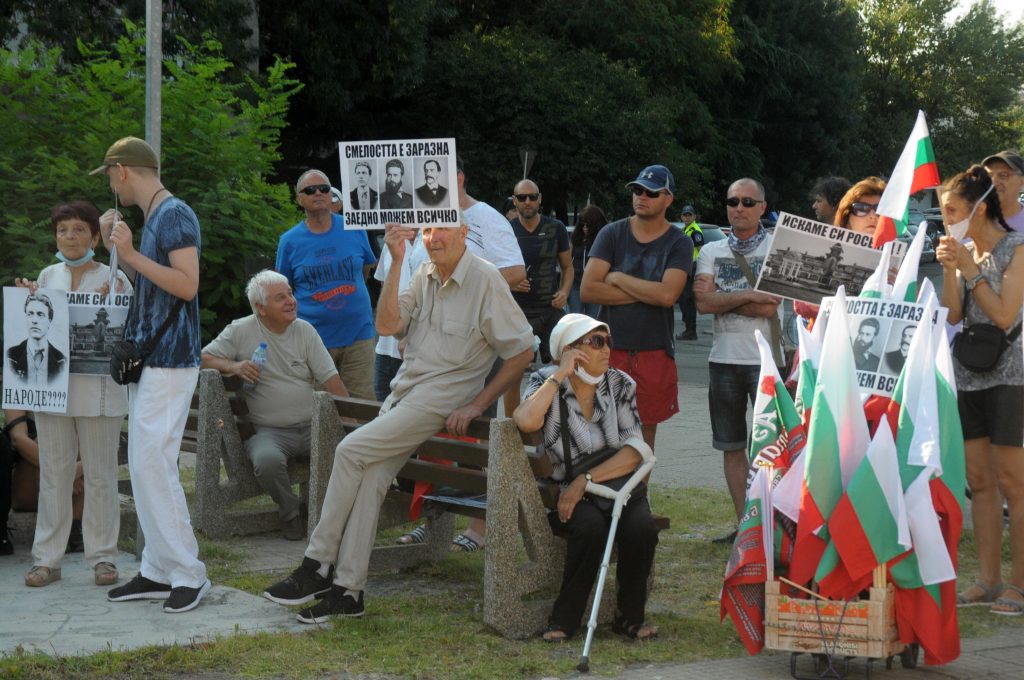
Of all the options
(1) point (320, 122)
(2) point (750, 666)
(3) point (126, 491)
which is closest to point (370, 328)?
(3) point (126, 491)

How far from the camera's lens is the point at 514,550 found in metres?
5.81

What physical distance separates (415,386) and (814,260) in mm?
1991

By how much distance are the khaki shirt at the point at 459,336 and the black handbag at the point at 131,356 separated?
41.1 inches

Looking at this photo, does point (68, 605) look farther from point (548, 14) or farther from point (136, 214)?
point (548, 14)

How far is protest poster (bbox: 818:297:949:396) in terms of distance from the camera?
18.2ft

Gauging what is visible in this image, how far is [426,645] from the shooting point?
18.2 ft

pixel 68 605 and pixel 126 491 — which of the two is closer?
pixel 68 605

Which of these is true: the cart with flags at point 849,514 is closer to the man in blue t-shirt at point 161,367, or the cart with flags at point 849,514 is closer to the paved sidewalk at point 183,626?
the paved sidewalk at point 183,626

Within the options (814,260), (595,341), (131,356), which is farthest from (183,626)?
(814,260)

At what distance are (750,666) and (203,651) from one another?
2122 millimetres

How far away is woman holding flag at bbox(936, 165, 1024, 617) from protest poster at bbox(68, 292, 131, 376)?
3.74m

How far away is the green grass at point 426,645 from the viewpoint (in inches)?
204

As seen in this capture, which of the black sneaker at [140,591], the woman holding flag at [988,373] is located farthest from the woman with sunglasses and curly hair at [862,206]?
the black sneaker at [140,591]

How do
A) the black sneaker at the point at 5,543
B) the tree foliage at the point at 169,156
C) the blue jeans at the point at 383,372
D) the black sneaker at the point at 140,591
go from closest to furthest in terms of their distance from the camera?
the black sneaker at the point at 140,591 < the black sneaker at the point at 5,543 < the blue jeans at the point at 383,372 < the tree foliage at the point at 169,156
